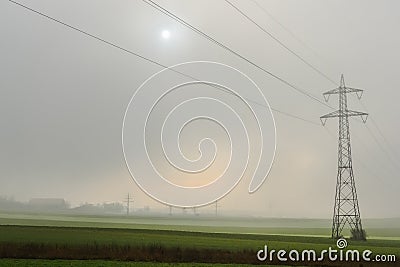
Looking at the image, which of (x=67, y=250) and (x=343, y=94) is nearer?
(x=67, y=250)

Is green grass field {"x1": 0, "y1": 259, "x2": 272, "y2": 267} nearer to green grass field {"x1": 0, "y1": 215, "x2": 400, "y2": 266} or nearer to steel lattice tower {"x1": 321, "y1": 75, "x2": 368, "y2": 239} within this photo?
green grass field {"x1": 0, "y1": 215, "x2": 400, "y2": 266}

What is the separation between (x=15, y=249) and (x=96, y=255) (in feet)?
4.48

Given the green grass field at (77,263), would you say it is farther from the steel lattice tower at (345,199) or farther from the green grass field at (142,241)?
the steel lattice tower at (345,199)

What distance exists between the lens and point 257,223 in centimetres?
1052

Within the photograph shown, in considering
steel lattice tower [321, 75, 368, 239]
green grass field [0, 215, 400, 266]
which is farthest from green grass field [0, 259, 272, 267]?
steel lattice tower [321, 75, 368, 239]

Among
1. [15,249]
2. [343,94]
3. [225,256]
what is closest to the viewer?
[15,249]

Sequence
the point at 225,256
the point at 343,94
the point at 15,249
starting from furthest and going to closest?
the point at 343,94, the point at 225,256, the point at 15,249

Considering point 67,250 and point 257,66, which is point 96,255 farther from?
point 257,66

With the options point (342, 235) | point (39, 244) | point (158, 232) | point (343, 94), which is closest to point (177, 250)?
point (158, 232)

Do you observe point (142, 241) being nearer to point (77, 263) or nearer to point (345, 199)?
point (77, 263)

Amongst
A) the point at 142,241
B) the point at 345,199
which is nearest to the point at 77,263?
the point at 142,241

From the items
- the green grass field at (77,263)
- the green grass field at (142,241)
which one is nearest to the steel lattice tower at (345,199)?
the green grass field at (142,241)

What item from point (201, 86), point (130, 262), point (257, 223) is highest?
point (201, 86)

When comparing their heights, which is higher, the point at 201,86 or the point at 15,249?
the point at 201,86
